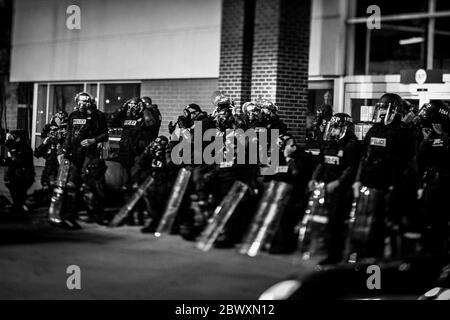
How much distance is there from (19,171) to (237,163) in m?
3.82

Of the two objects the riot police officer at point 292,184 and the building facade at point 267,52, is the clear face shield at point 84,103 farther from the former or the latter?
the riot police officer at point 292,184

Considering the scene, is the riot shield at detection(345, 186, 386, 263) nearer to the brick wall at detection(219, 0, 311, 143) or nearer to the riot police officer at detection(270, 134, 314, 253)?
the riot police officer at detection(270, 134, 314, 253)

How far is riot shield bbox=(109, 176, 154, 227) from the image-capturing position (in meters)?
9.48

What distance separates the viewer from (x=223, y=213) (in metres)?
8.59

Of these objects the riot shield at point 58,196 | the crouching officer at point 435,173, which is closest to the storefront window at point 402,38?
the crouching officer at point 435,173

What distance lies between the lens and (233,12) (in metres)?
13.2

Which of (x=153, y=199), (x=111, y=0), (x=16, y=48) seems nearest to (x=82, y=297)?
(x=153, y=199)

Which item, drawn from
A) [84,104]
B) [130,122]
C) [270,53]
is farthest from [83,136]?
[270,53]

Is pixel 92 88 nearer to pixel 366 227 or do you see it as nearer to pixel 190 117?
pixel 190 117

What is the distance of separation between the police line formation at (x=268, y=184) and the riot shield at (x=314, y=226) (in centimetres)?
1

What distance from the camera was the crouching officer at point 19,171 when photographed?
34.4 ft

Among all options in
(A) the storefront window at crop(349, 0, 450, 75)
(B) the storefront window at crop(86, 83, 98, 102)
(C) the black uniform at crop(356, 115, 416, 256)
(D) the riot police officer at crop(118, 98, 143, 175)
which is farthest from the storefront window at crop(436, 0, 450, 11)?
(B) the storefront window at crop(86, 83, 98, 102)

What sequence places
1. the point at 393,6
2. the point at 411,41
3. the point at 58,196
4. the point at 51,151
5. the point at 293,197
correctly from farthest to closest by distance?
the point at 393,6, the point at 411,41, the point at 51,151, the point at 58,196, the point at 293,197

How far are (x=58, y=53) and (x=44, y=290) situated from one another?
11015 millimetres
